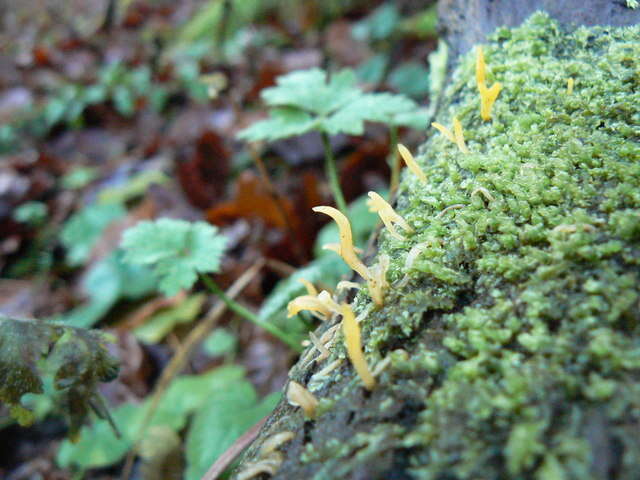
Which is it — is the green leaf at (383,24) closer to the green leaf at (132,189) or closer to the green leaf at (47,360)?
the green leaf at (132,189)

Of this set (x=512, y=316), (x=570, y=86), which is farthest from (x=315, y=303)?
(x=570, y=86)

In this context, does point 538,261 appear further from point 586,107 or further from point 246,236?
point 246,236

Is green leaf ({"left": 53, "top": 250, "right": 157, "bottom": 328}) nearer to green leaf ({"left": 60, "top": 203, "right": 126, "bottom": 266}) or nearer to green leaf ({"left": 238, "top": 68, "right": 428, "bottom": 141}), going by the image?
green leaf ({"left": 60, "top": 203, "right": 126, "bottom": 266})

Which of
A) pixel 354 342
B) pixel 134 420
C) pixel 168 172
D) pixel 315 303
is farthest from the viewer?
pixel 168 172

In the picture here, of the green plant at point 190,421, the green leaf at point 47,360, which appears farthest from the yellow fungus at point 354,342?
the green plant at point 190,421

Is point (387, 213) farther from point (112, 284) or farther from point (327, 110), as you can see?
point (112, 284)

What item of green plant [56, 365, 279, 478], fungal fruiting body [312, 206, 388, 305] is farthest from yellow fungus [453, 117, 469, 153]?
green plant [56, 365, 279, 478]
